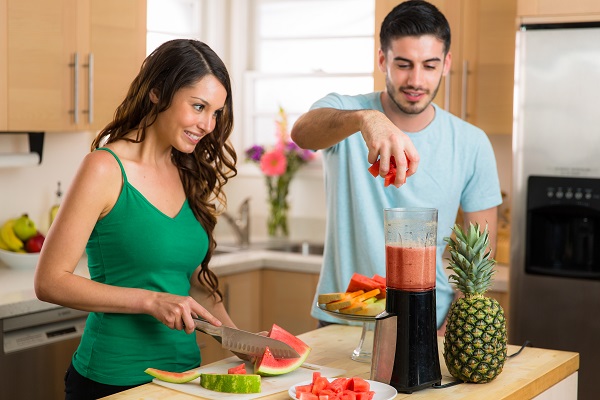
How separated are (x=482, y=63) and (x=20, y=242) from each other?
2.23 meters

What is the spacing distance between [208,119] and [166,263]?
0.38 meters

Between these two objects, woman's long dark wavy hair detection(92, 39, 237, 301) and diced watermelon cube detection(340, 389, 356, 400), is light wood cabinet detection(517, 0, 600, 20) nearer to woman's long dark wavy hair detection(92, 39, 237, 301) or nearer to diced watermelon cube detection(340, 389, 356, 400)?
woman's long dark wavy hair detection(92, 39, 237, 301)

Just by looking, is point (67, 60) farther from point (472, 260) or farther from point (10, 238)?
point (472, 260)

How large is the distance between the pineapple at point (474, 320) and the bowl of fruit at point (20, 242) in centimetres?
228

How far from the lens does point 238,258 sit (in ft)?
13.6

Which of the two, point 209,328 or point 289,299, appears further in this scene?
point 289,299

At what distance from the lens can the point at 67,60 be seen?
3.64m

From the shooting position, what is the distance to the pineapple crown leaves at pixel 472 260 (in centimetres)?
192

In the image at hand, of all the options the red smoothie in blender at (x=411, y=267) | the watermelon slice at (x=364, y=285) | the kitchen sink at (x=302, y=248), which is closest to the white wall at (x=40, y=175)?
the kitchen sink at (x=302, y=248)

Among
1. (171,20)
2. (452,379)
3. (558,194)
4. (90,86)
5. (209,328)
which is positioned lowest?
(452,379)

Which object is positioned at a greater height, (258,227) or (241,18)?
(241,18)

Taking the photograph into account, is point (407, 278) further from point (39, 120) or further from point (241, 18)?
point (241, 18)

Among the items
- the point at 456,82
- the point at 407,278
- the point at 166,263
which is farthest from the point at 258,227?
the point at 407,278

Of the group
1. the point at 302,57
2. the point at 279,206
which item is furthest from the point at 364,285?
the point at 302,57
